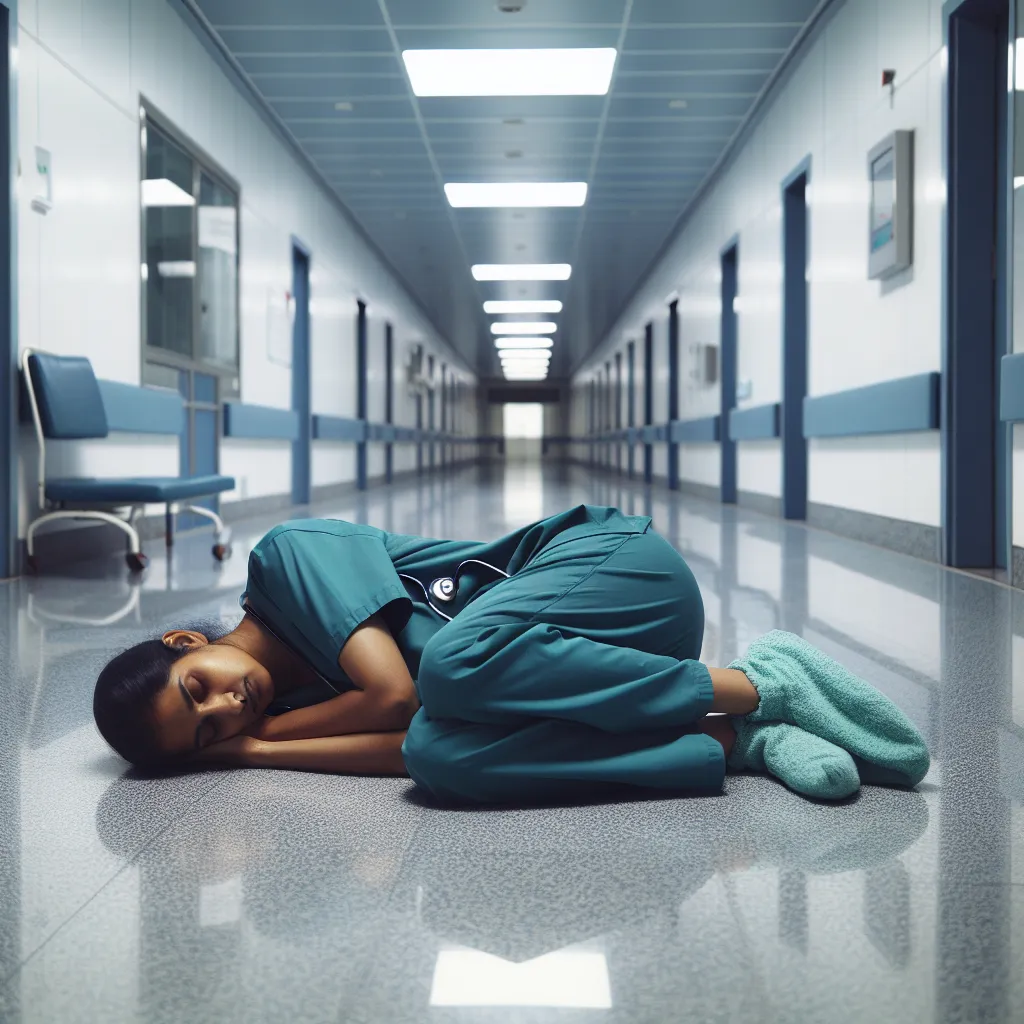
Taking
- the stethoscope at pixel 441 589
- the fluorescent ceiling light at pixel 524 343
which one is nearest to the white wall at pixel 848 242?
the stethoscope at pixel 441 589

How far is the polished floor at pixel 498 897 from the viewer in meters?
1.11

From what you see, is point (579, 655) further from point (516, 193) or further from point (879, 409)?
point (516, 193)

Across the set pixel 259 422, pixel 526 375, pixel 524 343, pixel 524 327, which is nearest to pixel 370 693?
pixel 259 422

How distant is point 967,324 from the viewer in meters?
4.77

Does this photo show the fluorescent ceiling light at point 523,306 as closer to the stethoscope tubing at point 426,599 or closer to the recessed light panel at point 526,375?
the recessed light panel at point 526,375

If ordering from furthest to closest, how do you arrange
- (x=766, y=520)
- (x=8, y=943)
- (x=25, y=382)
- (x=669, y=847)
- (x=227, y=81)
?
(x=766, y=520) < (x=227, y=81) < (x=25, y=382) < (x=669, y=847) < (x=8, y=943)

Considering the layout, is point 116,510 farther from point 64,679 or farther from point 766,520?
point 766,520

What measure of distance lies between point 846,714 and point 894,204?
4.20m

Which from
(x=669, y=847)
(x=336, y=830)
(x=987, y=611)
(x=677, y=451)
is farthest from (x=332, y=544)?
(x=677, y=451)

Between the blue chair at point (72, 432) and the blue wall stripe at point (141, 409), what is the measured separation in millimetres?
201

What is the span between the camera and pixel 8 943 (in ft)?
4.05

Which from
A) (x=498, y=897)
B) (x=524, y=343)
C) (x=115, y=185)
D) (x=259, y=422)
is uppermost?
(x=524, y=343)

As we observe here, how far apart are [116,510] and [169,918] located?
196 inches

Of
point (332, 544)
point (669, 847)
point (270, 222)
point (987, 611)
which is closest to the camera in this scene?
point (669, 847)
